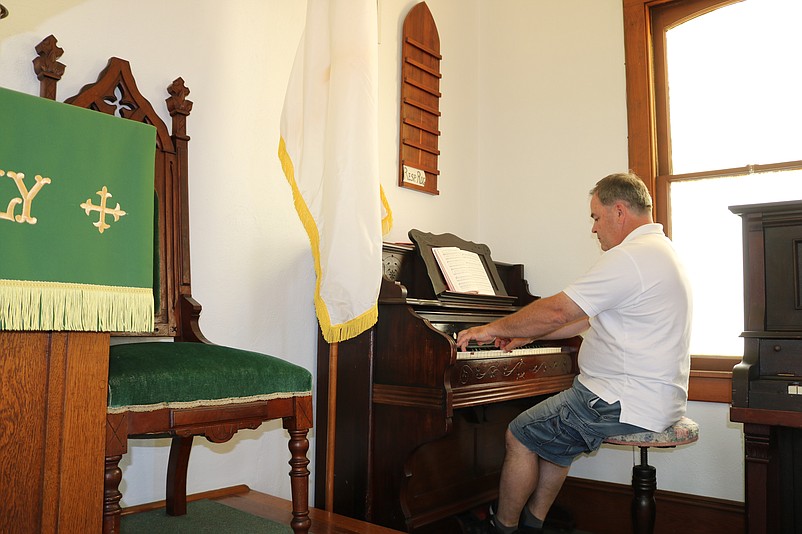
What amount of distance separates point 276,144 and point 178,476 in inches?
54.4

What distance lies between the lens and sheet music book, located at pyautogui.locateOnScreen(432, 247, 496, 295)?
305cm

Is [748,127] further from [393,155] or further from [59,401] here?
[59,401]

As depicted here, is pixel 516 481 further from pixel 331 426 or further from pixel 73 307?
pixel 73 307

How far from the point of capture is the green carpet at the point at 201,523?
2182mm

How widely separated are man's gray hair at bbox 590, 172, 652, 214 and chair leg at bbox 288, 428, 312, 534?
150 centimetres

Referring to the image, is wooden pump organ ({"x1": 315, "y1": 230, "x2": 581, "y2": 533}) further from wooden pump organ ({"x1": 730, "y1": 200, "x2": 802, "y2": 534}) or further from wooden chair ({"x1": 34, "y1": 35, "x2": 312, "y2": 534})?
wooden pump organ ({"x1": 730, "y1": 200, "x2": 802, "y2": 534})

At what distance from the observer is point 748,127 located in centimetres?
340

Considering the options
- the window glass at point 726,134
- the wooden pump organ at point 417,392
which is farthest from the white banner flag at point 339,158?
the window glass at point 726,134

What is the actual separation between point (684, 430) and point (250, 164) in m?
1.92

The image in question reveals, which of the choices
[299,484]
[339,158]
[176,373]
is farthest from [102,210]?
[339,158]

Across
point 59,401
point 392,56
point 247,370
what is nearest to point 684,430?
point 247,370

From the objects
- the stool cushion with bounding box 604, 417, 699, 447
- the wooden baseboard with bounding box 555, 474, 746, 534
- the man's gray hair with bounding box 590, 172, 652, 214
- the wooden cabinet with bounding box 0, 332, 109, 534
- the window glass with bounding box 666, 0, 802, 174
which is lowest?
the wooden baseboard with bounding box 555, 474, 746, 534

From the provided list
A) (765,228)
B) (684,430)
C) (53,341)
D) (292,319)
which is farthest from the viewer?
(292,319)

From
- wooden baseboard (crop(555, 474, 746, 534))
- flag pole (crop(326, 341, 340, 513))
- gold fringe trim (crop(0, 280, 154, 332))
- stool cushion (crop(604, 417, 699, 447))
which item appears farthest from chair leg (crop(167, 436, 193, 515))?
wooden baseboard (crop(555, 474, 746, 534))
